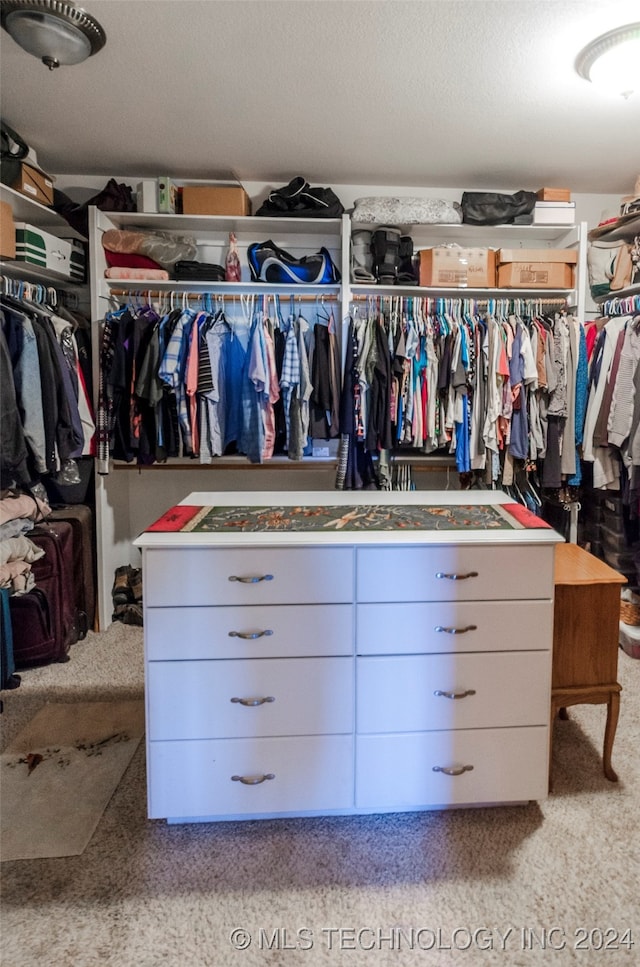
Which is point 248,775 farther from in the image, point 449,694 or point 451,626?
point 451,626

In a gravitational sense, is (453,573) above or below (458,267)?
below

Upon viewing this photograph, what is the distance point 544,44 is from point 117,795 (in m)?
2.95

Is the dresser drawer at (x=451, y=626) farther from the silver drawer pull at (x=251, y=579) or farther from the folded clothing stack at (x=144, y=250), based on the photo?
the folded clothing stack at (x=144, y=250)

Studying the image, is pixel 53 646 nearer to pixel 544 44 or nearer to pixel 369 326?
pixel 369 326

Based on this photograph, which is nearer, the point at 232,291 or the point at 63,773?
the point at 63,773

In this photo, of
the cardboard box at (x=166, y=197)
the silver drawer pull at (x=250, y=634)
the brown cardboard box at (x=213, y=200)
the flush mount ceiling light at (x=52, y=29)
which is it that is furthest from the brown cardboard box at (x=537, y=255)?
the silver drawer pull at (x=250, y=634)

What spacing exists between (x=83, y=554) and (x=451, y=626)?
221cm

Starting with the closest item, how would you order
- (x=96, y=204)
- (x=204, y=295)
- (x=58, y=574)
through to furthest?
(x=58, y=574)
(x=96, y=204)
(x=204, y=295)

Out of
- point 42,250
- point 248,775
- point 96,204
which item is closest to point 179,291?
point 96,204

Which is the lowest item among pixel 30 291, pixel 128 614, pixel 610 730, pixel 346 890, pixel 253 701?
pixel 346 890

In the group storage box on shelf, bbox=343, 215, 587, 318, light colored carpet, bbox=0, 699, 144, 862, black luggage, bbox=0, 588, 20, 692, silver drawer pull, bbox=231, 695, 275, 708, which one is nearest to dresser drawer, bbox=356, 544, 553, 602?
silver drawer pull, bbox=231, 695, 275, 708

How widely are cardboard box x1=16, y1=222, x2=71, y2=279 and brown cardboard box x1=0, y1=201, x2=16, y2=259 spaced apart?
40mm

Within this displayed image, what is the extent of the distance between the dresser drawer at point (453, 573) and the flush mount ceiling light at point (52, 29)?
1965 mm

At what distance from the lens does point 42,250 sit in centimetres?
275
